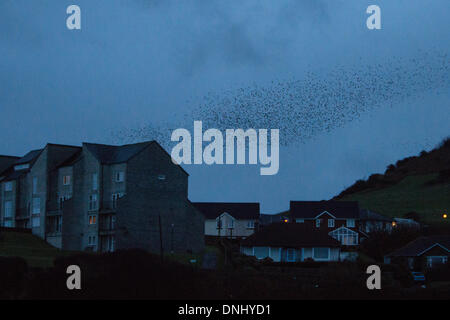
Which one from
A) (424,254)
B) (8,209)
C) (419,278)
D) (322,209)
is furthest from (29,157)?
(419,278)

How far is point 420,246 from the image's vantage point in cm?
8675

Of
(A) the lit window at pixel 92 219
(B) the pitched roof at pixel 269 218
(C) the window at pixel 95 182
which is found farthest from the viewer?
(B) the pitched roof at pixel 269 218

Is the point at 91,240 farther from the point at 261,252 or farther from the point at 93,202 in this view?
the point at 261,252

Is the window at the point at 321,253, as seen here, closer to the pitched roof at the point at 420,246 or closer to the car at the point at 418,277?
the pitched roof at the point at 420,246

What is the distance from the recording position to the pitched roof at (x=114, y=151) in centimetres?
8306

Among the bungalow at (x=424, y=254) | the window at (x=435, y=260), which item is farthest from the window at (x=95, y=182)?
the window at (x=435, y=260)

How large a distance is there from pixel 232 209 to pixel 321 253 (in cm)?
2858

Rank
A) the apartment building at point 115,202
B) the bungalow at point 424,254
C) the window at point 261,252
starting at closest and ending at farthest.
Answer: the apartment building at point 115,202
the bungalow at point 424,254
the window at point 261,252

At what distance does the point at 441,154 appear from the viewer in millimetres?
189375

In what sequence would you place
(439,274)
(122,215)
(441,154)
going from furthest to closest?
(441,154) → (122,215) → (439,274)

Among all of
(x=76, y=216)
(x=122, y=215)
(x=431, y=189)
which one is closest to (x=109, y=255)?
(x=122, y=215)

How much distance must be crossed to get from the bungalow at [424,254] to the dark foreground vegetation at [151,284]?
2777 cm

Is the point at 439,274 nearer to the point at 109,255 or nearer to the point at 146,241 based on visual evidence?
the point at 146,241

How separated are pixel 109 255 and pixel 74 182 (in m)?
36.0
